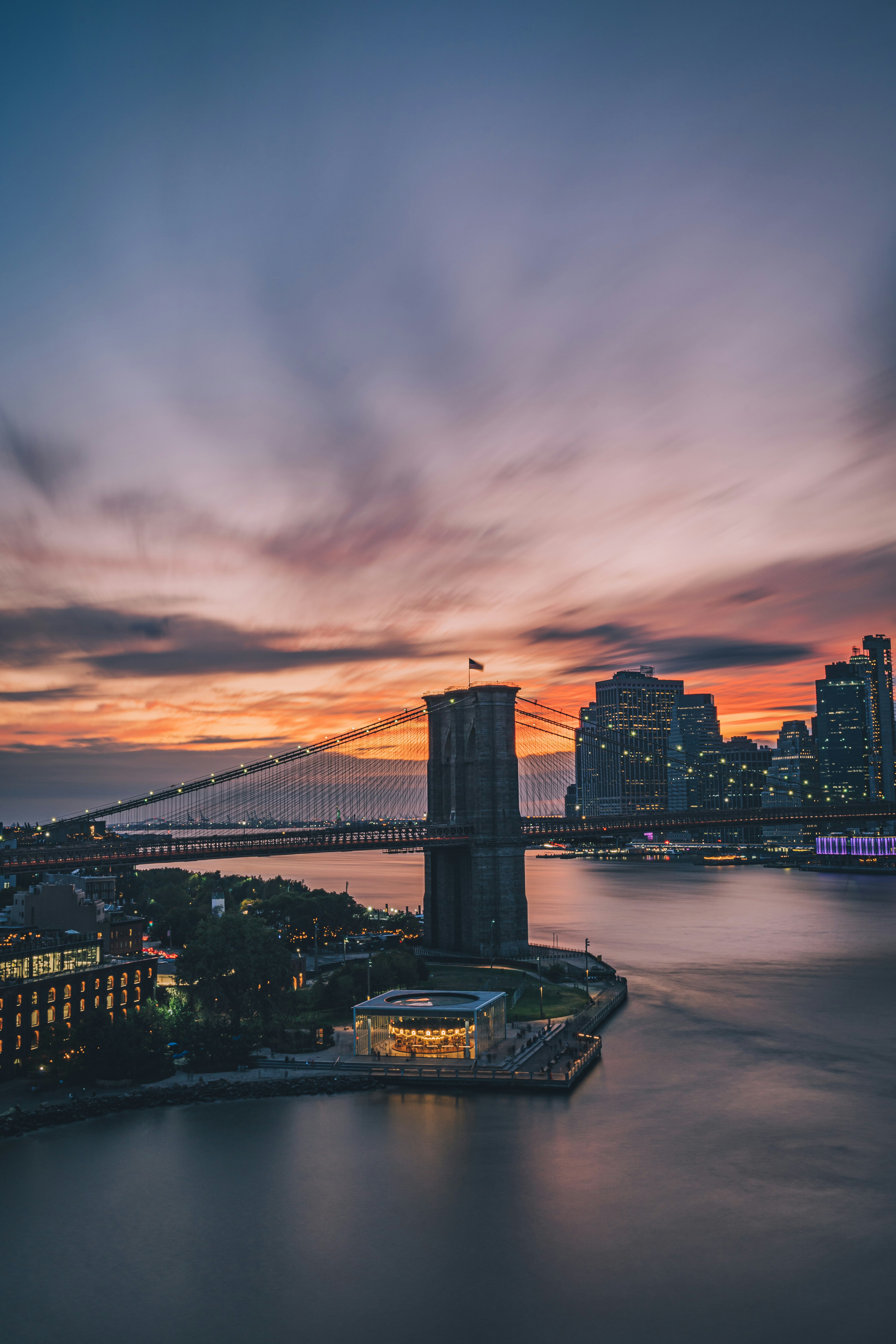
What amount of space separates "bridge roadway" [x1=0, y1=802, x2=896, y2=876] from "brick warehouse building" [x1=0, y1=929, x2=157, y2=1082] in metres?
5.27

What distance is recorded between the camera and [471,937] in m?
65.1

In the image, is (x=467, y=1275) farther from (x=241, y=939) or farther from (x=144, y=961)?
(x=144, y=961)

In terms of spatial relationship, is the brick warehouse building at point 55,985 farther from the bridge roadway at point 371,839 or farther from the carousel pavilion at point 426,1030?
the carousel pavilion at point 426,1030

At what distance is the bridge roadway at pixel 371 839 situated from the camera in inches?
2119

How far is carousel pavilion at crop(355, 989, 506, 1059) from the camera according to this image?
4216 cm

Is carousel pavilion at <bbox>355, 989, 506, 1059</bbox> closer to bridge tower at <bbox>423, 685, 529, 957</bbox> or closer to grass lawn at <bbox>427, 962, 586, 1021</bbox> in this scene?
grass lawn at <bbox>427, 962, 586, 1021</bbox>

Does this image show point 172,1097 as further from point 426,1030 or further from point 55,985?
point 426,1030

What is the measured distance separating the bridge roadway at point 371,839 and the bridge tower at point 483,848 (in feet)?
4.89

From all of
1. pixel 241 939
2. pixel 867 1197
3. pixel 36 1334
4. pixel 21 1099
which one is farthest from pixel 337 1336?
pixel 241 939

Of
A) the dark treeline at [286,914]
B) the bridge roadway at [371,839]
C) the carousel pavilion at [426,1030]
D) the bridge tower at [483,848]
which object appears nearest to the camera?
the carousel pavilion at [426,1030]

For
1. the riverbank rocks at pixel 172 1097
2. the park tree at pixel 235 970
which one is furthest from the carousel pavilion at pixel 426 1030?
the park tree at pixel 235 970

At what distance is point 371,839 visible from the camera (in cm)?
6875

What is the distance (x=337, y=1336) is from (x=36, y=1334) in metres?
7.14

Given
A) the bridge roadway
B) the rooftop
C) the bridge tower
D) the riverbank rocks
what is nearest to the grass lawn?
the rooftop
